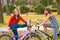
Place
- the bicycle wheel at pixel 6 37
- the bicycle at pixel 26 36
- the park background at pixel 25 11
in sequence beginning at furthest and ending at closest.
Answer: the park background at pixel 25 11 → the bicycle wheel at pixel 6 37 → the bicycle at pixel 26 36

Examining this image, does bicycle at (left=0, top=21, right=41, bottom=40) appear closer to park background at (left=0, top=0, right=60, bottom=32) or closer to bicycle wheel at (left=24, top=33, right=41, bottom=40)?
bicycle wheel at (left=24, top=33, right=41, bottom=40)

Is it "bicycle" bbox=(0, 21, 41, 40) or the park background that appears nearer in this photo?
"bicycle" bbox=(0, 21, 41, 40)

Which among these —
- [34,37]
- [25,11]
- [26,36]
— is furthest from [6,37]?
[25,11]

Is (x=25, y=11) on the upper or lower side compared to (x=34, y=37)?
lower

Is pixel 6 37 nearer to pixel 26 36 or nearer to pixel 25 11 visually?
pixel 26 36

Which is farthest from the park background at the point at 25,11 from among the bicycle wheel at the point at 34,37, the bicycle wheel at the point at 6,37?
the bicycle wheel at the point at 34,37

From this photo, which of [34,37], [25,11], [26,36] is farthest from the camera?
[25,11]

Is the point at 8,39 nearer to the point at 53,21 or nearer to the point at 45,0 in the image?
the point at 53,21

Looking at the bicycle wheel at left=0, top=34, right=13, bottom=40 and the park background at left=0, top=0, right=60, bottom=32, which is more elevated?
the bicycle wheel at left=0, top=34, right=13, bottom=40

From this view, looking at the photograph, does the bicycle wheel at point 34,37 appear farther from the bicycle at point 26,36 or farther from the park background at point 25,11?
the park background at point 25,11

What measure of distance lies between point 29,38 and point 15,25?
1.99 ft

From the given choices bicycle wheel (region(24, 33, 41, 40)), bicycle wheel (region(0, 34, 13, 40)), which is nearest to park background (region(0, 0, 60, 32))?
bicycle wheel (region(0, 34, 13, 40))

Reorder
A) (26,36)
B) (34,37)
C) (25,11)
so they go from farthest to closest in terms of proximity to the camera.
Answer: (25,11), (34,37), (26,36)

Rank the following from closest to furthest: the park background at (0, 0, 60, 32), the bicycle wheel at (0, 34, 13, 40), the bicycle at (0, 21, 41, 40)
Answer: the bicycle at (0, 21, 41, 40) → the bicycle wheel at (0, 34, 13, 40) → the park background at (0, 0, 60, 32)
